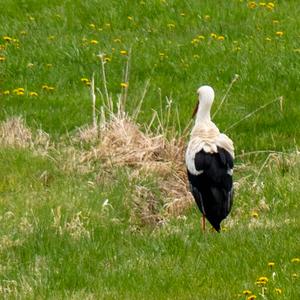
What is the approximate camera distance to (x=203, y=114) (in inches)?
453

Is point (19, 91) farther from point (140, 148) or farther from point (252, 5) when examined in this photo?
point (252, 5)

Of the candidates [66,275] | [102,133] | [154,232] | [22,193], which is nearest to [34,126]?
[102,133]

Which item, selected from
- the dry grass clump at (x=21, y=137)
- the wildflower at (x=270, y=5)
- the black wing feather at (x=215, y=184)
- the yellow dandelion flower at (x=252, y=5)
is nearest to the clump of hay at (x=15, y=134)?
the dry grass clump at (x=21, y=137)

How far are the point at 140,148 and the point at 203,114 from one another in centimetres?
177

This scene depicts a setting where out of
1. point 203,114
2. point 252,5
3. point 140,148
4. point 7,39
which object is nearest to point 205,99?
point 203,114

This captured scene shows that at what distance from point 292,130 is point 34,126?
120 inches

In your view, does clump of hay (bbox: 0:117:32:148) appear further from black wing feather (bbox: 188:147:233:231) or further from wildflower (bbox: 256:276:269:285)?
wildflower (bbox: 256:276:269:285)

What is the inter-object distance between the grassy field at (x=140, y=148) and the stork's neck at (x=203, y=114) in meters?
0.93

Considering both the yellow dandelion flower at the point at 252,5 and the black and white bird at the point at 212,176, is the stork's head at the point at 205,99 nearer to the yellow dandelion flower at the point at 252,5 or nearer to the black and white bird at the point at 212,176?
the black and white bird at the point at 212,176

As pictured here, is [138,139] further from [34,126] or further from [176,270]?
[176,270]

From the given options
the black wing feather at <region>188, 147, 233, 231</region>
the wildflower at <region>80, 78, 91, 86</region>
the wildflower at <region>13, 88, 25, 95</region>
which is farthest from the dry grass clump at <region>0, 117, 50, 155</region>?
the black wing feather at <region>188, 147, 233, 231</region>

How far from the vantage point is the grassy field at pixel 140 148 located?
9.30 metres

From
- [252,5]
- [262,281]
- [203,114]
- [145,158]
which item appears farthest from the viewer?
[252,5]

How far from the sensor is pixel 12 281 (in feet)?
30.3
